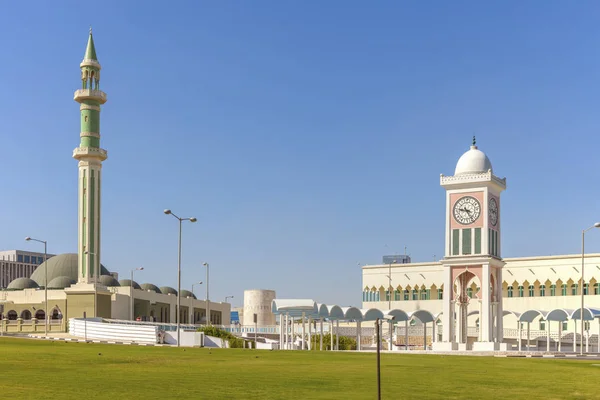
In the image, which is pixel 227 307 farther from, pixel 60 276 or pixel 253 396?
pixel 253 396

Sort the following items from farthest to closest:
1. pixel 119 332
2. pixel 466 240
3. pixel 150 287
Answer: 1. pixel 150 287
2. pixel 466 240
3. pixel 119 332

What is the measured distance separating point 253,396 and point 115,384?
455 centimetres

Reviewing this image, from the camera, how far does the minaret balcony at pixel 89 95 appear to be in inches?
3743

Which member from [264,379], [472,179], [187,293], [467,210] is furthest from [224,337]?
[187,293]

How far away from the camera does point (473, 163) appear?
229 ft

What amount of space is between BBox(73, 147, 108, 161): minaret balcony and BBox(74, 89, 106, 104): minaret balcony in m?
5.94

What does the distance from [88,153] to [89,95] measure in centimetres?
697

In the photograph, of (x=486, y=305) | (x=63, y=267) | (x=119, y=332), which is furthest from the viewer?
(x=63, y=267)

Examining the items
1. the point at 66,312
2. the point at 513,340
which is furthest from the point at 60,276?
the point at 513,340

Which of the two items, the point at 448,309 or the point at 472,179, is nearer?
the point at 472,179

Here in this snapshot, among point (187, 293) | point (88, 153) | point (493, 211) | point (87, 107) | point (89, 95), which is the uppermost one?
point (89, 95)

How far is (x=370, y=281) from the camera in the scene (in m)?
118

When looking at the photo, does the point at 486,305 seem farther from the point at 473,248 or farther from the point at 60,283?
the point at 60,283

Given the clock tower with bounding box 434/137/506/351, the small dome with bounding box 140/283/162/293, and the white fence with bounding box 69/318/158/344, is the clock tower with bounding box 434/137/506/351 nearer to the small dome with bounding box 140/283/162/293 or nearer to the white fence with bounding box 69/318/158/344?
the white fence with bounding box 69/318/158/344
